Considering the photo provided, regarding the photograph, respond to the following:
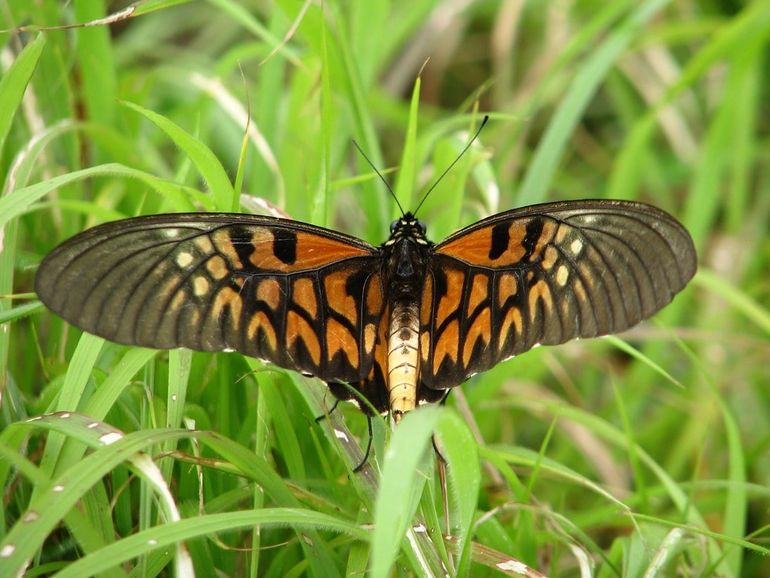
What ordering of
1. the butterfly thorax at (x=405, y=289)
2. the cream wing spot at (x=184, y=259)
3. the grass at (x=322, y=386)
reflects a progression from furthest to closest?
the butterfly thorax at (x=405, y=289), the cream wing spot at (x=184, y=259), the grass at (x=322, y=386)

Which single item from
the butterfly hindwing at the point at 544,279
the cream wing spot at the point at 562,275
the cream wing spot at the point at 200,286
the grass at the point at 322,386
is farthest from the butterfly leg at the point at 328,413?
the cream wing spot at the point at 562,275

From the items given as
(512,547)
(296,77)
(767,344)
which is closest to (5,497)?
(512,547)

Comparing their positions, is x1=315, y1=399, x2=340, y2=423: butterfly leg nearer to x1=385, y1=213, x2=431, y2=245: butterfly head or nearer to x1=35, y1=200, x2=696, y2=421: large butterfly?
x1=35, y1=200, x2=696, y2=421: large butterfly

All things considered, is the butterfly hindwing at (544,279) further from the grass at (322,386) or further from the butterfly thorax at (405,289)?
the grass at (322,386)

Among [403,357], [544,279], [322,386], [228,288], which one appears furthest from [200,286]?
[544,279]

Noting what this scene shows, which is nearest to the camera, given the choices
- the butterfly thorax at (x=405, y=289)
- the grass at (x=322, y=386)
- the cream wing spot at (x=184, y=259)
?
the grass at (x=322, y=386)

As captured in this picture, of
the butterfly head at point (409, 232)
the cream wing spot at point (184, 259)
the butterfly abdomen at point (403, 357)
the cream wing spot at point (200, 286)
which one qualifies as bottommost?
the butterfly abdomen at point (403, 357)

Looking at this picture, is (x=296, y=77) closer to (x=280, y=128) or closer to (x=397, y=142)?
(x=280, y=128)
